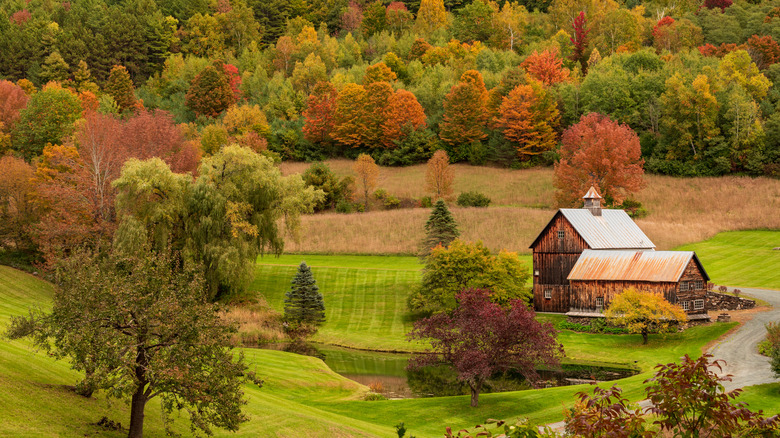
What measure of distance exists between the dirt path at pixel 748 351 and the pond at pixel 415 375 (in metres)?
4.64

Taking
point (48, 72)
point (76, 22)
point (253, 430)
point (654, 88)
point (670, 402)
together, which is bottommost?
point (253, 430)

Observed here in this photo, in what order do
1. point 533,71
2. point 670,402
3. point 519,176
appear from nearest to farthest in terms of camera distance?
point 670,402 < point 519,176 < point 533,71

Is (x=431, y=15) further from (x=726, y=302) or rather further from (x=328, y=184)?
(x=726, y=302)

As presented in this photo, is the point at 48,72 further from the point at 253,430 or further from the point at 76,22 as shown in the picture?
the point at 253,430

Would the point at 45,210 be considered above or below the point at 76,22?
below

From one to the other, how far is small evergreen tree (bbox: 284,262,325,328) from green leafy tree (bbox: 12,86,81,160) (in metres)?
33.5

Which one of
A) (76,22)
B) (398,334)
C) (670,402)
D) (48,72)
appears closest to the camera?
(670,402)

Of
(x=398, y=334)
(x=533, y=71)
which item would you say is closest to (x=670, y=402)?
(x=398, y=334)

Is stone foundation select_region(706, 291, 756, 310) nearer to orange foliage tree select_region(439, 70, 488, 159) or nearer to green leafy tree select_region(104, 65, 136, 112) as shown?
orange foliage tree select_region(439, 70, 488, 159)

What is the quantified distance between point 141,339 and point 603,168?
60.1 metres

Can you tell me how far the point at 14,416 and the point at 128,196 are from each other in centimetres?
3279

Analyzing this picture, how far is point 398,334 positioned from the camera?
47750mm

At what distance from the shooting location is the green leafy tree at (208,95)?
109938 mm

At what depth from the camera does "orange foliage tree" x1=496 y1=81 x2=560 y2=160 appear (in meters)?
91.1
